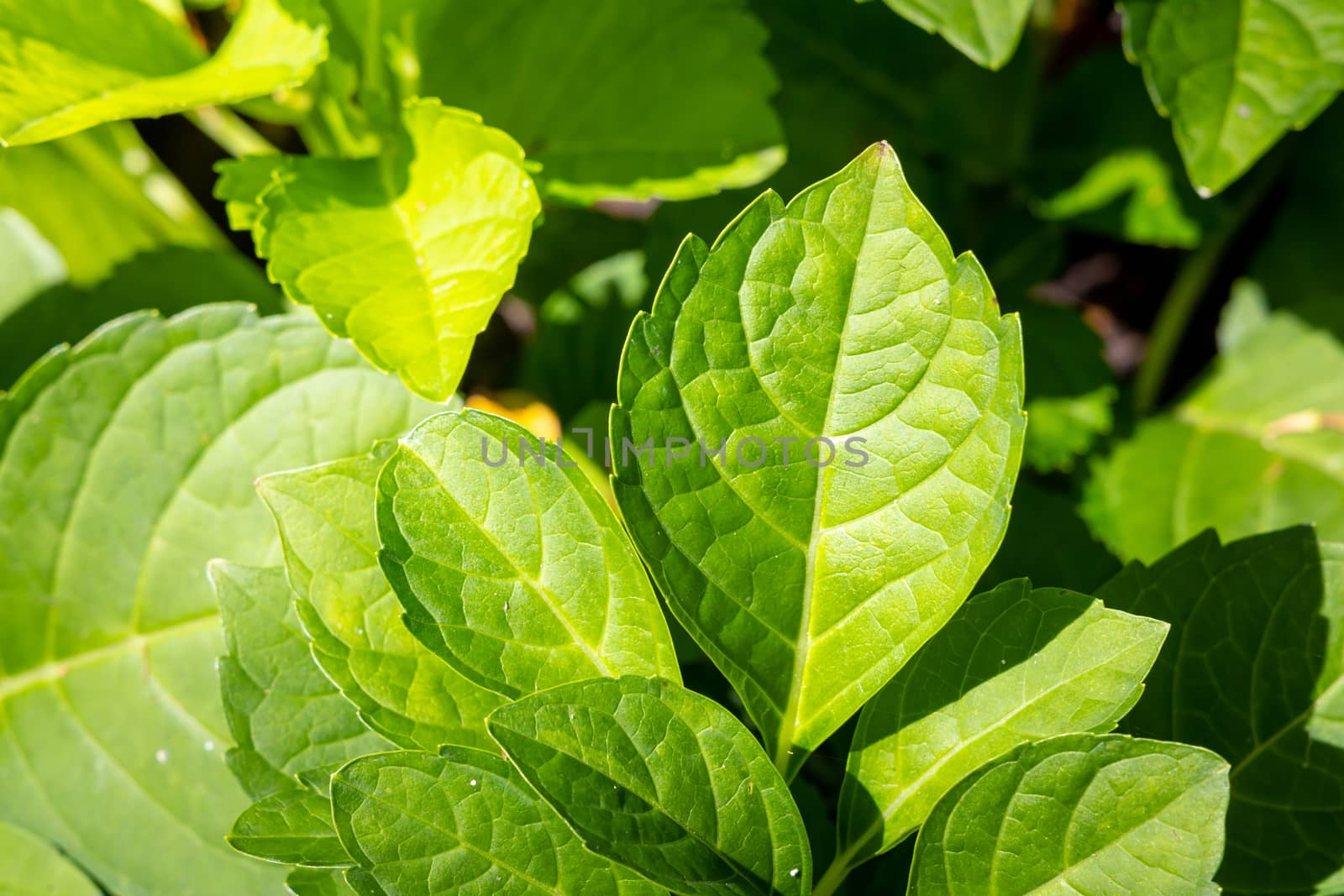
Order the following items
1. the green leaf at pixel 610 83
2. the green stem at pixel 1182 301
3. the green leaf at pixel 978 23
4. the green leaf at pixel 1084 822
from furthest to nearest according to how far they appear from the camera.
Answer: the green stem at pixel 1182 301 < the green leaf at pixel 610 83 < the green leaf at pixel 978 23 < the green leaf at pixel 1084 822

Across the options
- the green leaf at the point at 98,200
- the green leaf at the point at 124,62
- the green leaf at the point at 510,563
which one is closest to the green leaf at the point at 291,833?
the green leaf at the point at 510,563

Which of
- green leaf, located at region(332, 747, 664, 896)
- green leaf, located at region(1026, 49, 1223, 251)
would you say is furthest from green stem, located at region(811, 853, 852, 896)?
green leaf, located at region(1026, 49, 1223, 251)

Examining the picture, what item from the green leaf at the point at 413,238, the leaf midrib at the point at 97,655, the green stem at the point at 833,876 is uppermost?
the green leaf at the point at 413,238

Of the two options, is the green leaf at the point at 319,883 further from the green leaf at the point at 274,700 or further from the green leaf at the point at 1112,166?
the green leaf at the point at 1112,166

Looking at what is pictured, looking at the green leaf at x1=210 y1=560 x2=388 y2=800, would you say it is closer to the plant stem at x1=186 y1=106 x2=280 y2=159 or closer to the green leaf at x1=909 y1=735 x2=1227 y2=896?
the green leaf at x1=909 y1=735 x2=1227 y2=896

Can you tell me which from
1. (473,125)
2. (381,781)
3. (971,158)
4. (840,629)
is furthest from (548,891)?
(971,158)
